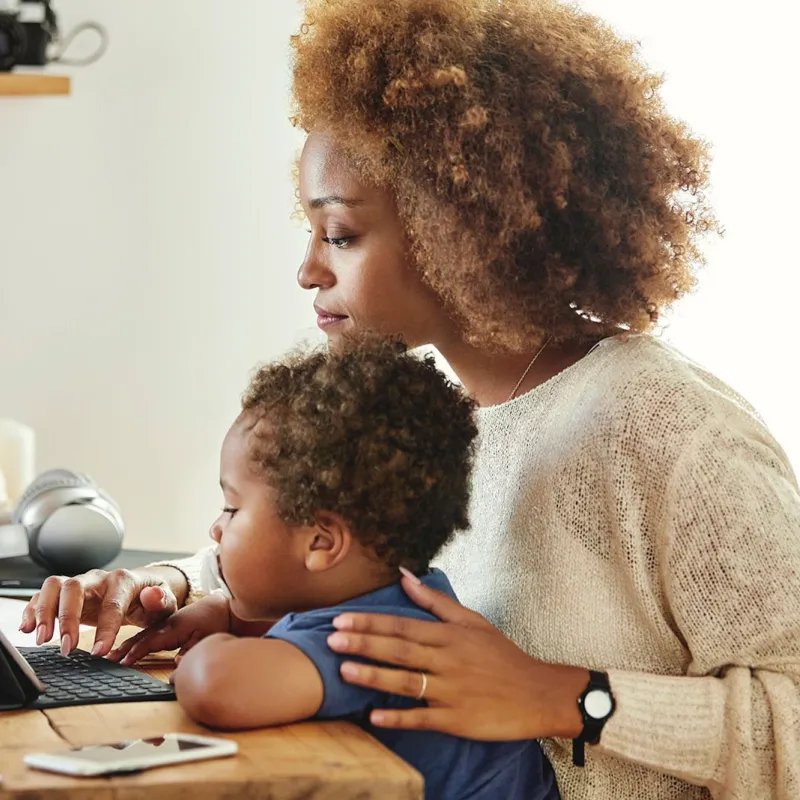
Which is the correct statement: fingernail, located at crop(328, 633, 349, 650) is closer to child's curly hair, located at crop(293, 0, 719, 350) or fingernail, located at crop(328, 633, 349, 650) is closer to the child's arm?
the child's arm

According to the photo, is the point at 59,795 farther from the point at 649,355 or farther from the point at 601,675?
the point at 649,355

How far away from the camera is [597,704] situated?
3.24 ft

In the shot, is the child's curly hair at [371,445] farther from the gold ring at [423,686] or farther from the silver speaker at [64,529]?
the silver speaker at [64,529]

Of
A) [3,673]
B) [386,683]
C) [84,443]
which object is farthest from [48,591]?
[84,443]

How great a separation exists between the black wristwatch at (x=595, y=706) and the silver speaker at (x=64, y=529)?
1029 mm

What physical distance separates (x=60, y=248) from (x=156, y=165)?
320mm

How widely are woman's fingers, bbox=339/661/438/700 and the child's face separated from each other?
15 centimetres

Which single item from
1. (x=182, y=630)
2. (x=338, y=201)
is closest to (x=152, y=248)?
(x=338, y=201)

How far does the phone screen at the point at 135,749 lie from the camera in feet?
2.31

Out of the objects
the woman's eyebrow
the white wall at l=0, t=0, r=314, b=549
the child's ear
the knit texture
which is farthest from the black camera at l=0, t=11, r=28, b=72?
the child's ear

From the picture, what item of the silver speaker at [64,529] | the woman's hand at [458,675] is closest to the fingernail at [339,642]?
the woman's hand at [458,675]

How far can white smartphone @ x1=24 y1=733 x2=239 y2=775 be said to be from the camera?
0.68 metres

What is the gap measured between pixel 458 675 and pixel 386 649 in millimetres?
61

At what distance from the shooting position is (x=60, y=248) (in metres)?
3.23
